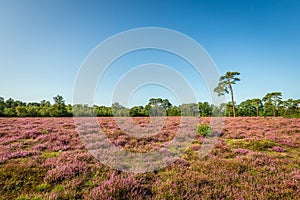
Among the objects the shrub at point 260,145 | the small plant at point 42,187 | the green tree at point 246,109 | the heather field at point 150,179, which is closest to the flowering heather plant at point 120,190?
the heather field at point 150,179

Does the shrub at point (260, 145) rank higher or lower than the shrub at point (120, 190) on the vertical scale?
higher

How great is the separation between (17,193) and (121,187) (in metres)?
2.44

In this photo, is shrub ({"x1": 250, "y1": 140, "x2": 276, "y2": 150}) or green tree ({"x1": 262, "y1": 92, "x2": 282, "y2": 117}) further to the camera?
green tree ({"x1": 262, "y1": 92, "x2": 282, "y2": 117})

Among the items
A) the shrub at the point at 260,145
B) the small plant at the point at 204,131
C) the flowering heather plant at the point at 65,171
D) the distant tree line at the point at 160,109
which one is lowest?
the flowering heather plant at the point at 65,171

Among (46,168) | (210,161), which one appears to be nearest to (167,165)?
(210,161)

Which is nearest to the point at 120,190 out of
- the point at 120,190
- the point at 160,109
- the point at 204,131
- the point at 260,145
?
the point at 120,190

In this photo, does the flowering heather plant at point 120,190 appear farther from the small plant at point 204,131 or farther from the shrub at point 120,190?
the small plant at point 204,131

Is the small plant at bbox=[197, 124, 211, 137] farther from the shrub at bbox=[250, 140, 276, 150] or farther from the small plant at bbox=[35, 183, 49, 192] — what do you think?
the small plant at bbox=[35, 183, 49, 192]

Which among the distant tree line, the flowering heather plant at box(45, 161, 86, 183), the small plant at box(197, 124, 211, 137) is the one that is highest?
the distant tree line

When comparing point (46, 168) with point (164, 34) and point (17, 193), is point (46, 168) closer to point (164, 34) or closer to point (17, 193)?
point (17, 193)

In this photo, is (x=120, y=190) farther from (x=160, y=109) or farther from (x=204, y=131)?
(x=160, y=109)

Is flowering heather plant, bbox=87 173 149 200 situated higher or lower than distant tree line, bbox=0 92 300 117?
lower

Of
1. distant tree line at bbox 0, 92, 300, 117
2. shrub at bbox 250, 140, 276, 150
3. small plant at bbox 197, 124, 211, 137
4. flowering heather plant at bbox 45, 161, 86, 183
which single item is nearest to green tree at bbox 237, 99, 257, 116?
distant tree line at bbox 0, 92, 300, 117

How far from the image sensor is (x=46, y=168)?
475 centimetres
